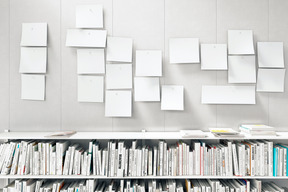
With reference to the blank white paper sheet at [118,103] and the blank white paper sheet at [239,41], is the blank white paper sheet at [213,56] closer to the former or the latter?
the blank white paper sheet at [239,41]

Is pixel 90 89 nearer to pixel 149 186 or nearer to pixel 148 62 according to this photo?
pixel 148 62

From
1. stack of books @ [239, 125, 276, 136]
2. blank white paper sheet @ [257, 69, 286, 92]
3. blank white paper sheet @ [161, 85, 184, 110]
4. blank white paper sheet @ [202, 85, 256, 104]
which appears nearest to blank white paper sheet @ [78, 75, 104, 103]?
blank white paper sheet @ [161, 85, 184, 110]

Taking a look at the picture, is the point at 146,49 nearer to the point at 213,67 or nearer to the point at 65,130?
the point at 213,67

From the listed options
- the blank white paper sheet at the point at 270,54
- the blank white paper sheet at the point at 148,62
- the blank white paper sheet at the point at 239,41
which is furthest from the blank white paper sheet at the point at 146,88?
the blank white paper sheet at the point at 270,54

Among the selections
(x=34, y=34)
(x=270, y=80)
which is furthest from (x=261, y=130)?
(x=34, y=34)

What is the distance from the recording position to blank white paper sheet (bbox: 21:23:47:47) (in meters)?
1.95

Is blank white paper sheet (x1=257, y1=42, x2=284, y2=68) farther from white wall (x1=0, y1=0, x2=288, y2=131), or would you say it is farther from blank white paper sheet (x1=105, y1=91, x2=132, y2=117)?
blank white paper sheet (x1=105, y1=91, x2=132, y2=117)

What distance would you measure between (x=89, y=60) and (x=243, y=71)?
147 cm

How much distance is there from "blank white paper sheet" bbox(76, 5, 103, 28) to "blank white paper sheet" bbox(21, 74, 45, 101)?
2.08ft

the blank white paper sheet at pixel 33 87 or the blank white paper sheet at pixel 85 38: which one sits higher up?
the blank white paper sheet at pixel 85 38

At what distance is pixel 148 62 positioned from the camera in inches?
76.4

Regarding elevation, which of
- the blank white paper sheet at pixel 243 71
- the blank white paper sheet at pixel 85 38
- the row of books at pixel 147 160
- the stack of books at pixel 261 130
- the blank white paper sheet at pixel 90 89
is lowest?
the row of books at pixel 147 160

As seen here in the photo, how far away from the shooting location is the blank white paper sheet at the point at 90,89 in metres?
1.96

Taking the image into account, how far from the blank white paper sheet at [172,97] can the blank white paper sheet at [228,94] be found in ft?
0.73
